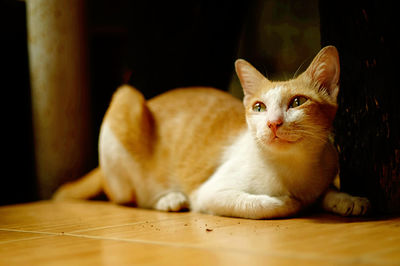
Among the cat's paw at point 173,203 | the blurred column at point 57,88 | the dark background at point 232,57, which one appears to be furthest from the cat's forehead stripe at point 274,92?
the blurred column at point 57,88

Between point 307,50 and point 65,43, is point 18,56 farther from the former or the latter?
point 307,50

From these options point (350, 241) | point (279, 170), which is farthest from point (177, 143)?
point (350, 241)

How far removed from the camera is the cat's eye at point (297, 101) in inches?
68.9

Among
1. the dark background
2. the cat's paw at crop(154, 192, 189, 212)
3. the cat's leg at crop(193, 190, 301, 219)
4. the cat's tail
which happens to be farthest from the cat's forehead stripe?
the cat's tail

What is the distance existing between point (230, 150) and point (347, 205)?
0.65 metres

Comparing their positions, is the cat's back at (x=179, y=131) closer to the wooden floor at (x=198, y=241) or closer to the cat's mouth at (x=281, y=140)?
the wooden floor at (x=198, y=241)

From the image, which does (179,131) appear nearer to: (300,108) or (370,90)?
(300,108)

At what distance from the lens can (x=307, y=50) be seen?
222cm

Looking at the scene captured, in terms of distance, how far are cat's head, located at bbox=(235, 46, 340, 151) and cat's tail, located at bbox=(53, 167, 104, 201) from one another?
1.26 meters

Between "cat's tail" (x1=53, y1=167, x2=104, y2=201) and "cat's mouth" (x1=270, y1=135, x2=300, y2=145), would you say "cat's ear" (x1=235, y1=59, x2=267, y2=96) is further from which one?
"cat's tail" (x1=53, y1=167, x2=104, y2=201)

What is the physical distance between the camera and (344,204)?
5.87 feet

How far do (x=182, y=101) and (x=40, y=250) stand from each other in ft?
4.59

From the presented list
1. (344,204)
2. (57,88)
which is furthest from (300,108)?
(57,88)

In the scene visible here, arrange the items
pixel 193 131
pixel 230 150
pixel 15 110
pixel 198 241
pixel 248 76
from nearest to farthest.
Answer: pixel 198 241 < pixel 248 76 < pixel 230 150 < pixel 193 131 < pixel 15 110
